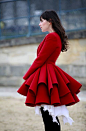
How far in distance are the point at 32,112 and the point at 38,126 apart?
1.06 metres

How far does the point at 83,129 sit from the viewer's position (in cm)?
358

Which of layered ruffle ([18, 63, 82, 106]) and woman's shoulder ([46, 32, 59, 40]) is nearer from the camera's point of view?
layered ruffle ([18, 63, 82, 106])

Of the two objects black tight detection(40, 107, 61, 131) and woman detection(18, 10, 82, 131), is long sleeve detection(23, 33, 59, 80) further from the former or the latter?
black tight detection(40, 107, 61, 131)

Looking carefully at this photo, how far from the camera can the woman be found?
2.43 meters

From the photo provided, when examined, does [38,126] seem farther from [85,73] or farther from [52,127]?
[85,73]

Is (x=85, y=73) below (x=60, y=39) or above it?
below

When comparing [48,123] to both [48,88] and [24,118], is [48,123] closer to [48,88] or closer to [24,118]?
[48,88]

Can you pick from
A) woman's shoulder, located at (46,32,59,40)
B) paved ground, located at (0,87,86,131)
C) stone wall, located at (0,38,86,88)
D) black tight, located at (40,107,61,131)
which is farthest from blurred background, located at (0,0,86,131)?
woman's shoulder, located at (46,32,59,40)

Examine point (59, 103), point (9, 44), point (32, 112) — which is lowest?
point (32, 112)

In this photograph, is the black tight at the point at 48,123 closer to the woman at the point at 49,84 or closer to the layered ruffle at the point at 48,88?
the woman at the point at 49,84

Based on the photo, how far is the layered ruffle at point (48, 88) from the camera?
2.42 metres

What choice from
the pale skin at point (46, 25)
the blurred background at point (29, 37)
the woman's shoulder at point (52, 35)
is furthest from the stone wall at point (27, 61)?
the woman's shoulder at point (52, 35)

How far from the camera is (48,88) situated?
2.45m

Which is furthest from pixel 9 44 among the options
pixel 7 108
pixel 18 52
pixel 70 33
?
pixel 7 108
